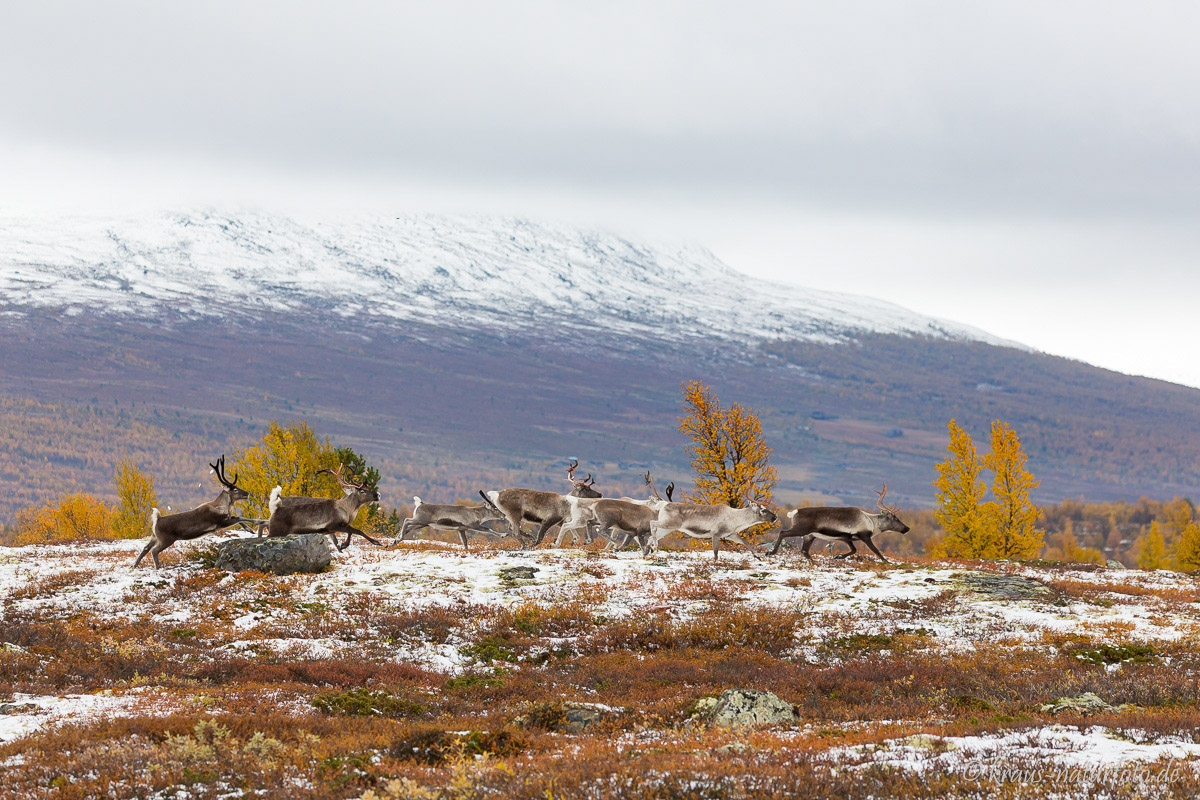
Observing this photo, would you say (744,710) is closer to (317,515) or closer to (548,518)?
(317,515)

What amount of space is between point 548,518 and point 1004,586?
15694mm

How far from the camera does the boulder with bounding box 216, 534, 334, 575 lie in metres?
27.7

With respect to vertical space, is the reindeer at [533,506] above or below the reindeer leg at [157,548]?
above

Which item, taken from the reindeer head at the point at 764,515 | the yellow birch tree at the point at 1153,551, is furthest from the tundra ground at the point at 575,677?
the yellow birch tree at the point at 1153,551

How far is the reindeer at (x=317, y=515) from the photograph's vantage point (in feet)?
94.3

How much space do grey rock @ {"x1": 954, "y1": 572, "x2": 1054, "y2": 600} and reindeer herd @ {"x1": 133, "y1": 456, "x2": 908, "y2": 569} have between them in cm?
319

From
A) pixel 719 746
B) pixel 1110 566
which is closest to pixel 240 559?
pixel 719 746

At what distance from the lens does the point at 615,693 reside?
1777cm

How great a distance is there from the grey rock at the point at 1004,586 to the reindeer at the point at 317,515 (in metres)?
18.6

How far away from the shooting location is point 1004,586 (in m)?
27.3

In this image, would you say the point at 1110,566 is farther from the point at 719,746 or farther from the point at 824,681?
the point at 719,746

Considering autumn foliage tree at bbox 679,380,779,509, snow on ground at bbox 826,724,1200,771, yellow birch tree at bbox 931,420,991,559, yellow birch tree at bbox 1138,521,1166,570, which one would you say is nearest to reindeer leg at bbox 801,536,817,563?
autumn foliage tree at bbox 679,380,779,509

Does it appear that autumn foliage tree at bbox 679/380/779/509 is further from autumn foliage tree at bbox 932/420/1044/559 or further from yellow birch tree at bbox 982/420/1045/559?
yellow birch tree at bbox 982/420/1045/559

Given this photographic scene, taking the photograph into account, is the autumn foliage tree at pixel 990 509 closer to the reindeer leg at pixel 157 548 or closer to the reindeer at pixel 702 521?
the reindeer at pixel 702 521
